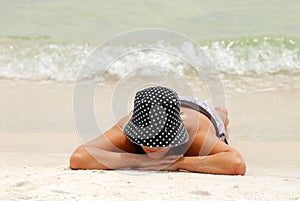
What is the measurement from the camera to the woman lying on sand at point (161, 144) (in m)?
3.33

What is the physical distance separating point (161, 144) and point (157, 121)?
117 millimetres

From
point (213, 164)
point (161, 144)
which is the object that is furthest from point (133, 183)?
point (213, 164)

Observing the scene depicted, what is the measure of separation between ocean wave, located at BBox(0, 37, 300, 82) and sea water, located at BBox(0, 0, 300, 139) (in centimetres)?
1

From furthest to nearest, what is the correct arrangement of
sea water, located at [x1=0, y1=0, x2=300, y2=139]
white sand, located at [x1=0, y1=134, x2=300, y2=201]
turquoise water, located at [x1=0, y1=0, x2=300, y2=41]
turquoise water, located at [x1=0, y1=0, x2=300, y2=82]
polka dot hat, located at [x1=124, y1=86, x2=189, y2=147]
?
turquoise water, located at [x1=0, y1=0, x2=300, y2=41] → turquoise water, located at [x1=0, y1=0, x2=300, y2=82] → sea water, located at [x1=0, y1=0, x2=300, y2=139] → polka dot hat, located at [x1=124, y1=86, x2=189, y2=147] → white sand, located at [x1=0, y1=134, x2=300, y2=201]

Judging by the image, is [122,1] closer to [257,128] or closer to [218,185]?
[257,128]

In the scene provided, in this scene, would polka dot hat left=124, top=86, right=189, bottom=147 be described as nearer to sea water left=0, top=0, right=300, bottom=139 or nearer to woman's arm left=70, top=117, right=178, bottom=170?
woman's arm left=70, top=117, right=178, bottom=170

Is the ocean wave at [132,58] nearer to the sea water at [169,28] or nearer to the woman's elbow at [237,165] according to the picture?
the sea water at [169,28]

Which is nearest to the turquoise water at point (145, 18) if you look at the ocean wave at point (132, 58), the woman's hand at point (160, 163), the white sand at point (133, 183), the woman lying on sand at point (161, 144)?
the ocean wave at point (132, 58)

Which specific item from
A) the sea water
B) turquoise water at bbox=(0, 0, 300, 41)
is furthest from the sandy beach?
turquoise water at bbox=(0, 0, 300, 41)

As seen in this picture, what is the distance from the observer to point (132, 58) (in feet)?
23.0

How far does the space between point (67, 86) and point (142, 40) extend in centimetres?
138

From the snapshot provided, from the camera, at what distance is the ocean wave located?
22.1ft

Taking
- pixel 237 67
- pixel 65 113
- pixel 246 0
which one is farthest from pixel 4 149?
pixel 246 0

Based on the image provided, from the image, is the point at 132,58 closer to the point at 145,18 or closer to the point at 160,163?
the point at 145,18
